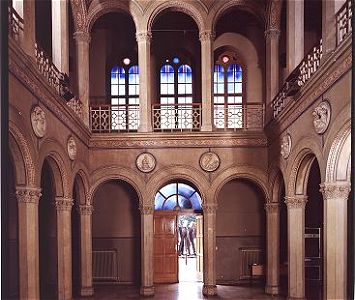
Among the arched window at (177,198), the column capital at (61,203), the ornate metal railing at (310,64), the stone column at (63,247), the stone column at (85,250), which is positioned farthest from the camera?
the arched window at (177,198)

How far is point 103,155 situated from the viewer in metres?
14.7

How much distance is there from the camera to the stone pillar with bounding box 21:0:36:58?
7.75 meters

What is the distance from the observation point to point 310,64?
9.92 meters

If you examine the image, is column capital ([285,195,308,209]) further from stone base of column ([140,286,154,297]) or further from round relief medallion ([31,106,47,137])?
round relief medallion ([31,106,47,137])

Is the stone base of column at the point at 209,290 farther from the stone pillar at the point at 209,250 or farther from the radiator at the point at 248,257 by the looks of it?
the radiator at the point at 248,257

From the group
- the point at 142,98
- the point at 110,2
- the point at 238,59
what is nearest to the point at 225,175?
the point at 142,98

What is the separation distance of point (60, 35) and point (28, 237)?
5.02 m

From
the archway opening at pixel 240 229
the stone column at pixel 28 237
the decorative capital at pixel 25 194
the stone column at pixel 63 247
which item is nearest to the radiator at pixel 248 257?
the archway opening at pixel 240 229

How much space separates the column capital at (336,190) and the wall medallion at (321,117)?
1.03 metres

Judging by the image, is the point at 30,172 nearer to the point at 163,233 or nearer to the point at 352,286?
the point at 352,286

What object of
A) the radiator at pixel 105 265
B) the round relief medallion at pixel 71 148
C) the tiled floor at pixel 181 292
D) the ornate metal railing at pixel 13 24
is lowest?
the tiled floor at pixel 181 292

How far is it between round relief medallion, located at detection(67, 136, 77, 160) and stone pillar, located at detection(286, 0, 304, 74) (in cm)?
551

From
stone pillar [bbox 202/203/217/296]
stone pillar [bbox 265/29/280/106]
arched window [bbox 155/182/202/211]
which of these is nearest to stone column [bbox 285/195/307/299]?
stone pillar [bbox 202/203/217/296]

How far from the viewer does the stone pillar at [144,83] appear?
1456 cm
